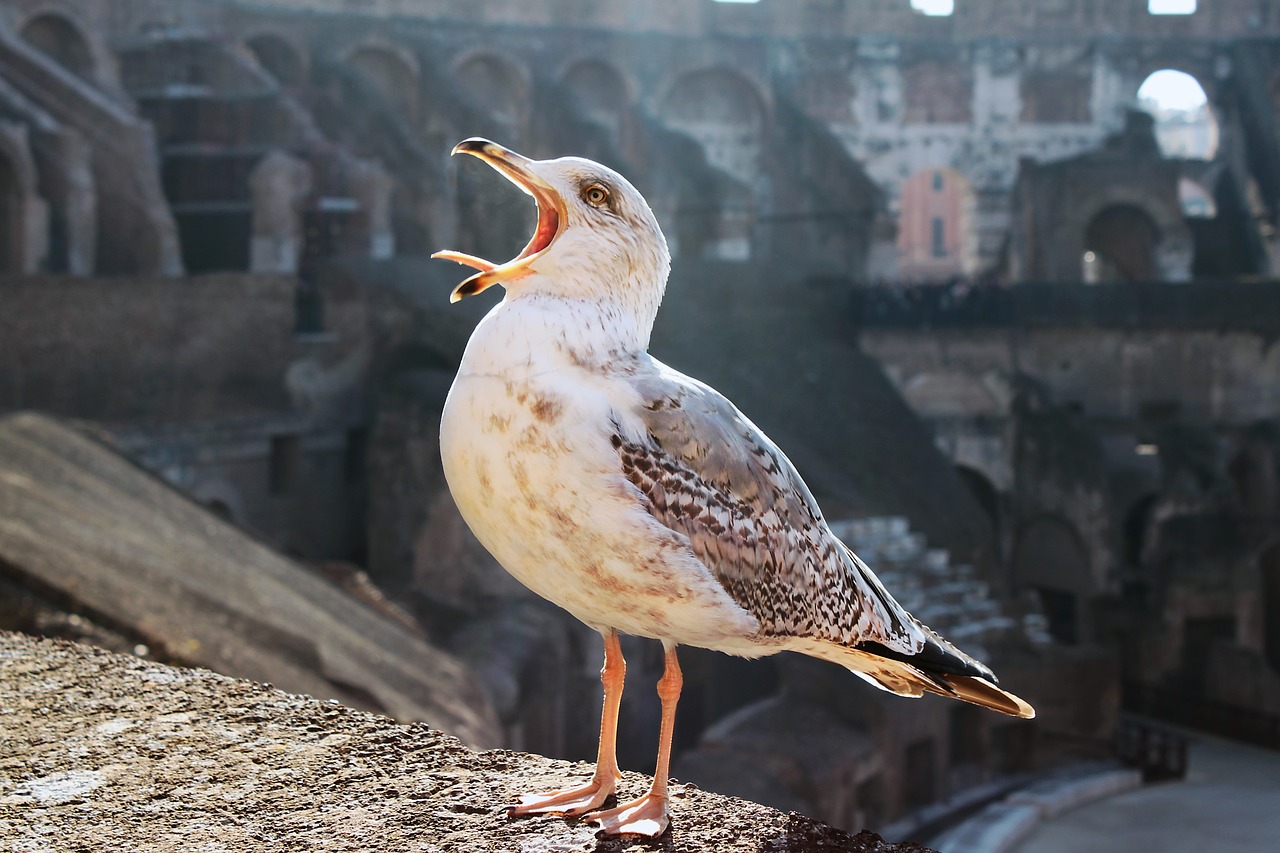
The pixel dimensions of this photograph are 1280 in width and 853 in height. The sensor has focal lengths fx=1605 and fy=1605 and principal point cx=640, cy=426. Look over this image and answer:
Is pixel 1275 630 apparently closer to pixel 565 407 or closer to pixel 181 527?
pixel 181 527

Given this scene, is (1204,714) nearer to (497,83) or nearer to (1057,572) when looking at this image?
(1057,572)

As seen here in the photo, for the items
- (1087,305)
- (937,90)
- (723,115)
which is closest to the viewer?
(1087,305)

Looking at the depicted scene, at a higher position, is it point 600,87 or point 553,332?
point 600,87

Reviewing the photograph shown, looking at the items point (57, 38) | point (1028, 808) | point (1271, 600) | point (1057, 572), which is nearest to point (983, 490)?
point (1057, 572)

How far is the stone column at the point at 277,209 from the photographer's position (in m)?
18.8

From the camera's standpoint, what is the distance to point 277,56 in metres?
24.7

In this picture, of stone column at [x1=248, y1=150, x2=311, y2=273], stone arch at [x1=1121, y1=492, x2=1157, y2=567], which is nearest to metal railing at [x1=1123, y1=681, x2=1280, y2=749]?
stone arch at [x1=1121, y1=492, x2=1157, y2=567]

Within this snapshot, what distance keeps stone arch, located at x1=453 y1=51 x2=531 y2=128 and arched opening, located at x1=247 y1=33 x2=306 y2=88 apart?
3.02 m

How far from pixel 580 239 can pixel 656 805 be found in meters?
0.96

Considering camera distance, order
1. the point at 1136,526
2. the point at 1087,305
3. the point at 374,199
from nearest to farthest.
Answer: the point at 374,199
the point at 1136,526
the point at 1087,305

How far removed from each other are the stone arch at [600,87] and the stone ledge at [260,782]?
82.3ft

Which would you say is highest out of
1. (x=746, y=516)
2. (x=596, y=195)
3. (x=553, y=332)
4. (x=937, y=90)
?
(x=937, y=90)

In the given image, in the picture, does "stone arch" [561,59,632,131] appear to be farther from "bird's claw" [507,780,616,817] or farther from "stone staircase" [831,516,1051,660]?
"bird's claw" [507,780,616,817]

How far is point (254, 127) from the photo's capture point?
20109 millimetres
